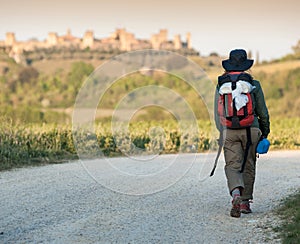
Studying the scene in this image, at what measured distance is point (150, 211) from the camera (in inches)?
307

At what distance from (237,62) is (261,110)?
0.69 metres

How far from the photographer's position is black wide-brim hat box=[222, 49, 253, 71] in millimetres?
7434

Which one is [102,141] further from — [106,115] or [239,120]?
[239,120]

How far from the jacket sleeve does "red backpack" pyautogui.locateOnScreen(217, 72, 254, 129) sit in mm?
130

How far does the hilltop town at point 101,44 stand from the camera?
79.0m

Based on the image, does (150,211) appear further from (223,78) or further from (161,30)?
(161,30)

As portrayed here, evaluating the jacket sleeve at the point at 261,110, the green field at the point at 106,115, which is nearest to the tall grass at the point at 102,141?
the green field at the point at 106,115

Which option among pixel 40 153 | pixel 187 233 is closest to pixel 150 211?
pixel 187 233

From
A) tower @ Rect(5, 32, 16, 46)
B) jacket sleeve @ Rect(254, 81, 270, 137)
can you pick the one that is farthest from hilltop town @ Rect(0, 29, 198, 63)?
jacket sleeve @ Rect(254, 81, 270, 137)

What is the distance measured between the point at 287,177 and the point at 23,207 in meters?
5.93

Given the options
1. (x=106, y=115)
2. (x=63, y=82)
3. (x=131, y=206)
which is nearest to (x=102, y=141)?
(x=106, y=115)

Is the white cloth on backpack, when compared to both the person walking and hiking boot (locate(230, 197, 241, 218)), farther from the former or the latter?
hiking boot (locate(230, 197, 241, 218))

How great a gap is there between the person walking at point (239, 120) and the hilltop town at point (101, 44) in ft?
223

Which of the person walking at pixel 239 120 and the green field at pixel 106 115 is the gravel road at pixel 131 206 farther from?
the green field at pixel 106 115
